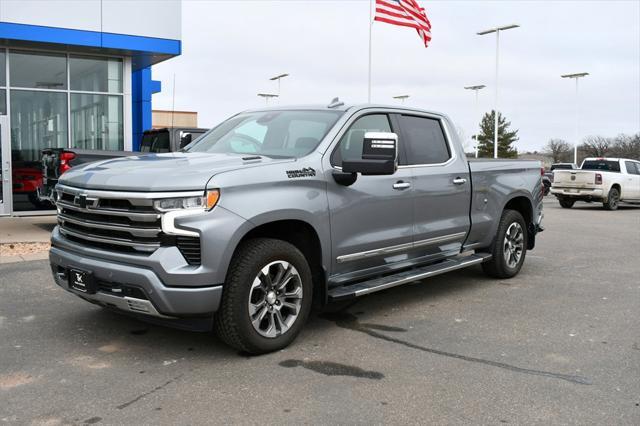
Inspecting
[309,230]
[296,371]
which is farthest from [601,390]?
[309,230]

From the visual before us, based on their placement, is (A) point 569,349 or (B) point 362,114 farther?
(B) point 362,114

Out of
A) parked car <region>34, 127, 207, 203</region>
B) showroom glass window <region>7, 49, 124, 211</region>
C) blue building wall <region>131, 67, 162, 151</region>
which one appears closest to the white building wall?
showroom glass window <region>7, 49, 124, 211</region>

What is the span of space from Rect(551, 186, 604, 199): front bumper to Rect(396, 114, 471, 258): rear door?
1617cm

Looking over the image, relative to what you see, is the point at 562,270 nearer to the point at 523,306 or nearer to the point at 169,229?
the point at 523,306

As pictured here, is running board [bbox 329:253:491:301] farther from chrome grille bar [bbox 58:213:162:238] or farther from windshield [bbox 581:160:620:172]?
windshield [bbox 581:160:620:172]

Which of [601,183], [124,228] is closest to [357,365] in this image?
[124,228]

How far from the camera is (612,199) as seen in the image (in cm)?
2102

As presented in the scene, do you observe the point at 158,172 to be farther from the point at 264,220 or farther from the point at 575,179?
the point at 575,179

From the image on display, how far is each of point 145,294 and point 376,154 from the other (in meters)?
2.00

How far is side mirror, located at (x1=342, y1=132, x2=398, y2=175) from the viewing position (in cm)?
472

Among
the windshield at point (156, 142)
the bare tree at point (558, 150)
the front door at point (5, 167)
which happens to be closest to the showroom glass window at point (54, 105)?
the front door at point (5, 167)

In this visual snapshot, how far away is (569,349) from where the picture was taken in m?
4.76

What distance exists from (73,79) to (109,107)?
3.60ft

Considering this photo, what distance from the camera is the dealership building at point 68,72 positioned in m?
13.7
